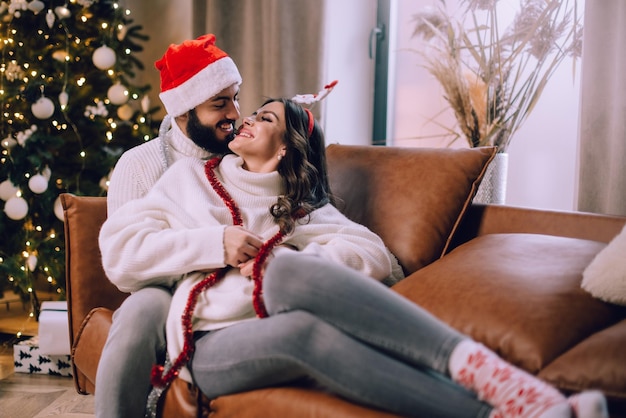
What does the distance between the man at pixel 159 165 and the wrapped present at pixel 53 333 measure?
0.85 m

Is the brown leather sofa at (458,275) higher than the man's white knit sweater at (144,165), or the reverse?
the man's white knit sweater at (144,165)

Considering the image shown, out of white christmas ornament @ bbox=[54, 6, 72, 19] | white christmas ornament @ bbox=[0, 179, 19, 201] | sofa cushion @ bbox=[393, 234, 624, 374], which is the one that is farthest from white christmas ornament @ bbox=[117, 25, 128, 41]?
sofa cushion @ bbox=[393, 234, 624, 374]

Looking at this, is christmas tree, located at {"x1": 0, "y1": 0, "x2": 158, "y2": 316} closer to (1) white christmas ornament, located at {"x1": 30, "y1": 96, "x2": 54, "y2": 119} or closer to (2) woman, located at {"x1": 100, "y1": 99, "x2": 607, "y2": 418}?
(1) white christmas ornament, located at {"x1": 30, "y1": 96, "x2": 54, "y2": 119}

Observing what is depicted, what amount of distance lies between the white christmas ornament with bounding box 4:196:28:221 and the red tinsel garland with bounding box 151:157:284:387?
171 centimetres

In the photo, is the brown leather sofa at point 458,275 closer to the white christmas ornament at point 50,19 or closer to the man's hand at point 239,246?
the man's hand at point 239,246

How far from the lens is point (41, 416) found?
218 centimetres

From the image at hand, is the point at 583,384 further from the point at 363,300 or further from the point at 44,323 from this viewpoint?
the point at 44,323

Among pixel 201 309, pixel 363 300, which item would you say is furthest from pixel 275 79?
pixel 363 300

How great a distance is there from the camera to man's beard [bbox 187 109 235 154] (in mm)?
2104

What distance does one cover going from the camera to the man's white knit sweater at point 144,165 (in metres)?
1.94

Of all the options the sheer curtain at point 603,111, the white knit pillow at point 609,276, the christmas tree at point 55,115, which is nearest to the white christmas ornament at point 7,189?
the christmas tree at point 55,115

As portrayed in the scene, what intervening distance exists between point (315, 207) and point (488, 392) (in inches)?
34.1

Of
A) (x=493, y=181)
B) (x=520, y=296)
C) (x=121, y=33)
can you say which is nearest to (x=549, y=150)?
(x=493, y=181)

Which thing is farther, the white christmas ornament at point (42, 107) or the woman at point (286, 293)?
the white christmas ornament at point (42, 107)
